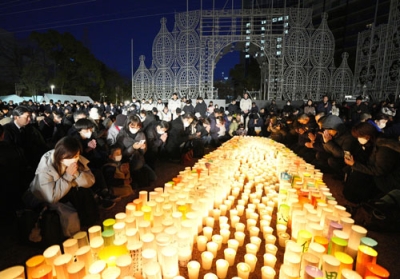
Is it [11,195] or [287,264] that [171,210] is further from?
[11,195]

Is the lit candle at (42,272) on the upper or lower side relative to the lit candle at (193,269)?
upper

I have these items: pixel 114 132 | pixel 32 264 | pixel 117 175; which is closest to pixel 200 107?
pixel 114 132

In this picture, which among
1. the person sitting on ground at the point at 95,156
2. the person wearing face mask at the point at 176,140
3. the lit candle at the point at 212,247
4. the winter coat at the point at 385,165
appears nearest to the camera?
the lit candle at the point at 212,247

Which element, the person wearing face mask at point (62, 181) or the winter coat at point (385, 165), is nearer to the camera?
the person wearing face mask at point (62, 181)

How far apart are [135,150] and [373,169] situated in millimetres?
3479

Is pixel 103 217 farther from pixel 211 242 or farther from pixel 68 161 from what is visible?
pixel 211 242

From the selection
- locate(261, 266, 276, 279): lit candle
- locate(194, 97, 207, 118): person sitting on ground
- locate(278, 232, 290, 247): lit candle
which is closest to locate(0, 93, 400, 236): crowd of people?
locate(278, 232, 290, 247): lit candle

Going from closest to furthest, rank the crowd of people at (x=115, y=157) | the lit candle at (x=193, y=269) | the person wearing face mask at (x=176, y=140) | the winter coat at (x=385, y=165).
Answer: the lit candle at (x=193, y=269) → the crowd of people at (x=115, y=157) → the winter coat at (x=385, y=165) → the person wearing face mask at (x=176, y=140)

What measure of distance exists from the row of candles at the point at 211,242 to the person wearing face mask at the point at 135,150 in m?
1.25

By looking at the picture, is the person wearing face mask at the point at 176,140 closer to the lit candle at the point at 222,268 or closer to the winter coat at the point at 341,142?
the winter coat at the point at 341,142

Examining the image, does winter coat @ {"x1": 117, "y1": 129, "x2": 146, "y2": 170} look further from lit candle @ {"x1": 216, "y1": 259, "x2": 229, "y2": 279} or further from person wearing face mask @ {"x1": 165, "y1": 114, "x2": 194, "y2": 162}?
lit candle @ {"x1": 216, "y1": 259, "x2": 229, "y2": 279}

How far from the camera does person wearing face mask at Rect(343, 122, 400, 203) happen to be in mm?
2838

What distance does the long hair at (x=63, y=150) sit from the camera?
220 centimetres

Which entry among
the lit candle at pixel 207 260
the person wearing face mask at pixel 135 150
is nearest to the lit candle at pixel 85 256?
the lit candle at pixel 207 260
